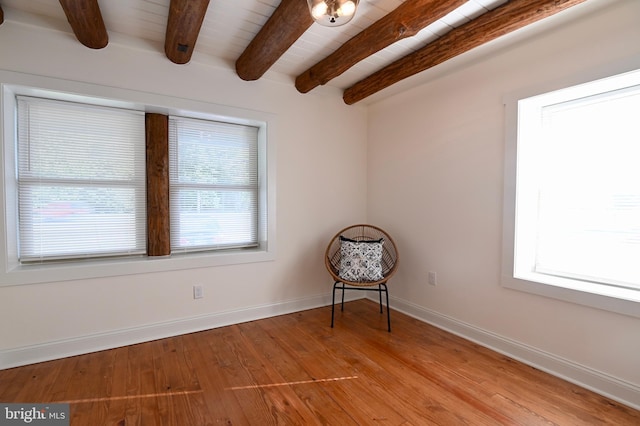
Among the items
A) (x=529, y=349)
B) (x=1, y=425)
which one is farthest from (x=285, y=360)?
(x=529, y=349)

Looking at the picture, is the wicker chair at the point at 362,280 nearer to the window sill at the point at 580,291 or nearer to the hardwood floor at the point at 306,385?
the hardwood floor at the point at 306,385

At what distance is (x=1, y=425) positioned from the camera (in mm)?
1469

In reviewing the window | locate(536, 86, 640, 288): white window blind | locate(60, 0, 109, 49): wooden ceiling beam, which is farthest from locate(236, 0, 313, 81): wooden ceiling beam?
locate(536, 86, 640, 288): white window blind

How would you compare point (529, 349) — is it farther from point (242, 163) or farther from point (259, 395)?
point (242, 163)

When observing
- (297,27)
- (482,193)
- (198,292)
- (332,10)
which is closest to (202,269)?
(198,292)

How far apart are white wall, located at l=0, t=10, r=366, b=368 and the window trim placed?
0.06 metres

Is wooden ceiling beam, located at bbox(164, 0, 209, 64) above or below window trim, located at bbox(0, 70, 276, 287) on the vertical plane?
above

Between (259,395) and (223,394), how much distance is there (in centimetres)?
22

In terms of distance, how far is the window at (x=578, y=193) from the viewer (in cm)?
181

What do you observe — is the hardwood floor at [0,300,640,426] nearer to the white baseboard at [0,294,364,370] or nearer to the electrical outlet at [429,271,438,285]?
the white baseboard at [0,294,364,370]

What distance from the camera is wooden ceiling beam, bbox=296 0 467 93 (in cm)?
170

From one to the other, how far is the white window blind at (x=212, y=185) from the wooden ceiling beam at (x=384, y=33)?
95 centimetres

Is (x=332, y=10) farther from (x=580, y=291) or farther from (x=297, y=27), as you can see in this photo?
(x=580, y=291)

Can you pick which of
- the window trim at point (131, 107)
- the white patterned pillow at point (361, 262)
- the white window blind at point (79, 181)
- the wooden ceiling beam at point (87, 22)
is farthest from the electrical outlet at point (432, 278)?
the wooden ceiling beam at point (87, 22)
